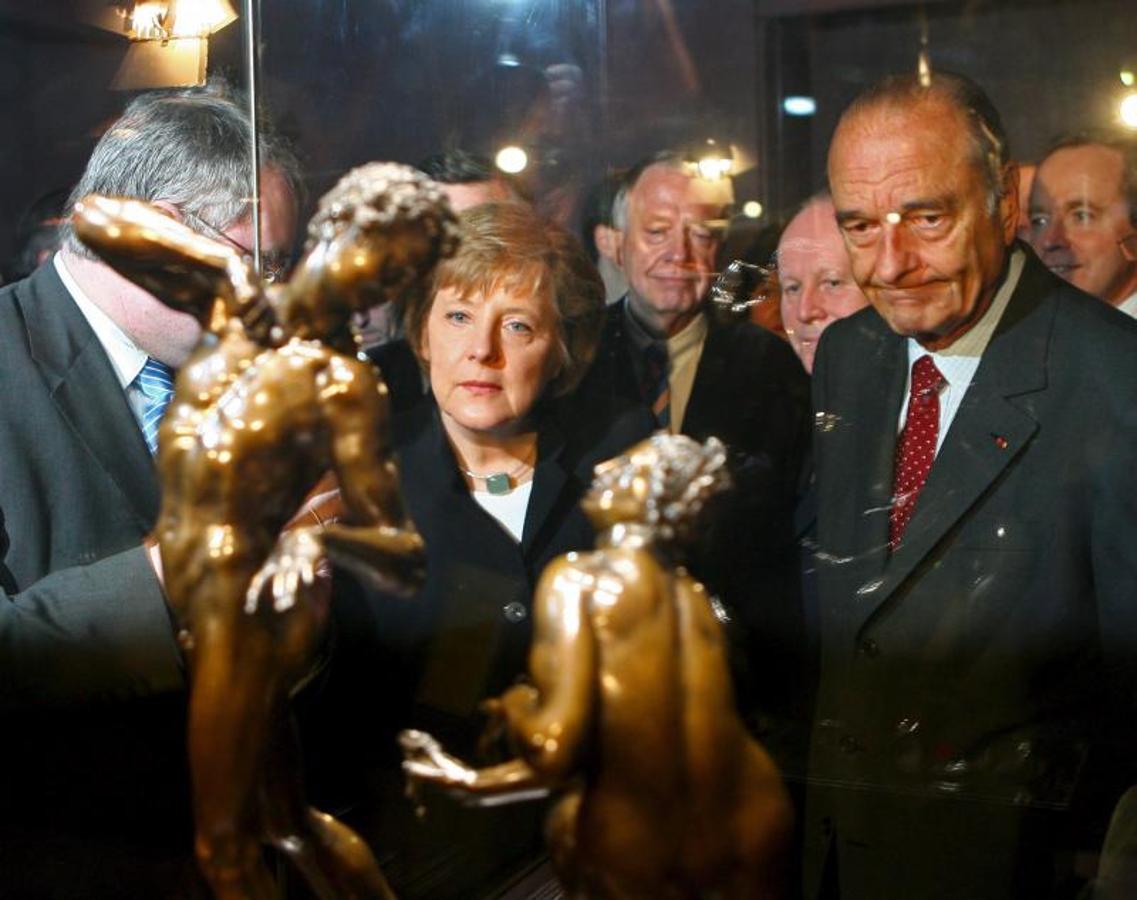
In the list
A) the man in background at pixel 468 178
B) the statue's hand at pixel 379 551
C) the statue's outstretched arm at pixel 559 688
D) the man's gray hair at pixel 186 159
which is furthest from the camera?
the man's gray hair at pixel 186 159

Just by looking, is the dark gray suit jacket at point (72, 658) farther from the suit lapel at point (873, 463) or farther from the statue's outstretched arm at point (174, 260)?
the suit lapel at point (873, 463)

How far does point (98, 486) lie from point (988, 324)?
1052 mm

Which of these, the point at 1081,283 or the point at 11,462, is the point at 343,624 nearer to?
the point at 11,462

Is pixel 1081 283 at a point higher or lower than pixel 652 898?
higher

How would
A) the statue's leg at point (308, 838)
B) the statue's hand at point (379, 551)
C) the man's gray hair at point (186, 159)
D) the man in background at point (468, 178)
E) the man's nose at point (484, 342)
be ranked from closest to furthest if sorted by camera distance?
the statue's hand at point (379, 551) < the statue's leg at point (308, 838) < the man's nose at point (484, 342) < the man in background at point (468, 178) < the man's gray hair at point (186, 159)

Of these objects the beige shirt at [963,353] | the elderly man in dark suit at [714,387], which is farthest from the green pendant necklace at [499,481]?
the beige shirt at [963,353]

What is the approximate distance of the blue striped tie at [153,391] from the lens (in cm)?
209

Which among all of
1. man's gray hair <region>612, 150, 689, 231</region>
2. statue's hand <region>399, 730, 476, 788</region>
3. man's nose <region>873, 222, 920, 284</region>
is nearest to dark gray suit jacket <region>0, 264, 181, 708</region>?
statue's hand <region>399, 730, 476, 788</region>

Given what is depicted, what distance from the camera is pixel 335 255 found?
1569 millimetres

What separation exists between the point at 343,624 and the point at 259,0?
80 centimetres

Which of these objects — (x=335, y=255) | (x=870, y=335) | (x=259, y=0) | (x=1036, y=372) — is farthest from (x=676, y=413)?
(x=259, y=0)

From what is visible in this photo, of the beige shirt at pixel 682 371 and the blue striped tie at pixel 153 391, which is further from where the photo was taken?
the blue striped tie at pixel 153 391

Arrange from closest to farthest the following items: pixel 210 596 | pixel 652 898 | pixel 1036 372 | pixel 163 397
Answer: pixel 652 898, pixel 210 596, pixel 1036 372, pixel 163 397

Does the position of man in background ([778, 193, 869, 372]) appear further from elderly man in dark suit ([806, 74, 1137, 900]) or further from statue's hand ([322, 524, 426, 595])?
statue's hand ([322, 524, 426, 595])
